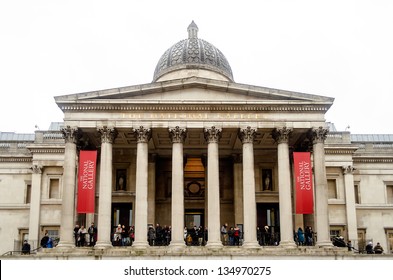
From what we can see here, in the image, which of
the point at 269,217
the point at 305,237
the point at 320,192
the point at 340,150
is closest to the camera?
the point at 320,192

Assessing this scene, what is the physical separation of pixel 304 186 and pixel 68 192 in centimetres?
1496

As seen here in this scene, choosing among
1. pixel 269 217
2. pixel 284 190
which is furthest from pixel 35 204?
pixel 284 190

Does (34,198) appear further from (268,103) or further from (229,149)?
(268,103)

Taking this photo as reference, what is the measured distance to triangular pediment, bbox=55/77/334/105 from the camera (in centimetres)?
3369

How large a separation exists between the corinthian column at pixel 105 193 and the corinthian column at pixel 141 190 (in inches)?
66.5

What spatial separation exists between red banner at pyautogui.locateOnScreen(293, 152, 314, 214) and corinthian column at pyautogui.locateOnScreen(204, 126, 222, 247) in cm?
509

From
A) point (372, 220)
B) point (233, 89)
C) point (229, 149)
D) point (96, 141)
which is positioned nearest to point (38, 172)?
point (96, 141)

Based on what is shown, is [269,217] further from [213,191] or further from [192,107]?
[192,107]

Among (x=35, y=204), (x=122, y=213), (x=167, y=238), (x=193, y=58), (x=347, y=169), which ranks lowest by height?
(x=167, y=238)

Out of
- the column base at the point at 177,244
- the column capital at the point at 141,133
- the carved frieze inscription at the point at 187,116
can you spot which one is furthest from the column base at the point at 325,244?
the column capital at the point at 141,133

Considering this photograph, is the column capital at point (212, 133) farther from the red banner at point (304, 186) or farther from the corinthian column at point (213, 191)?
the red banner at point (304, 186)

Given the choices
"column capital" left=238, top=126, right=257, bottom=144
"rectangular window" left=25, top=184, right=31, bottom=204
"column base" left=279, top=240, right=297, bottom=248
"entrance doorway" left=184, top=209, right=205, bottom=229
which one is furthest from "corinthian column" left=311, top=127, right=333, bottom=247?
"rectangular window" left=25, top=184, right=31, bottom=204

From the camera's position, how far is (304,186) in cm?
3216

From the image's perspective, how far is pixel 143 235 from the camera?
104 ft
